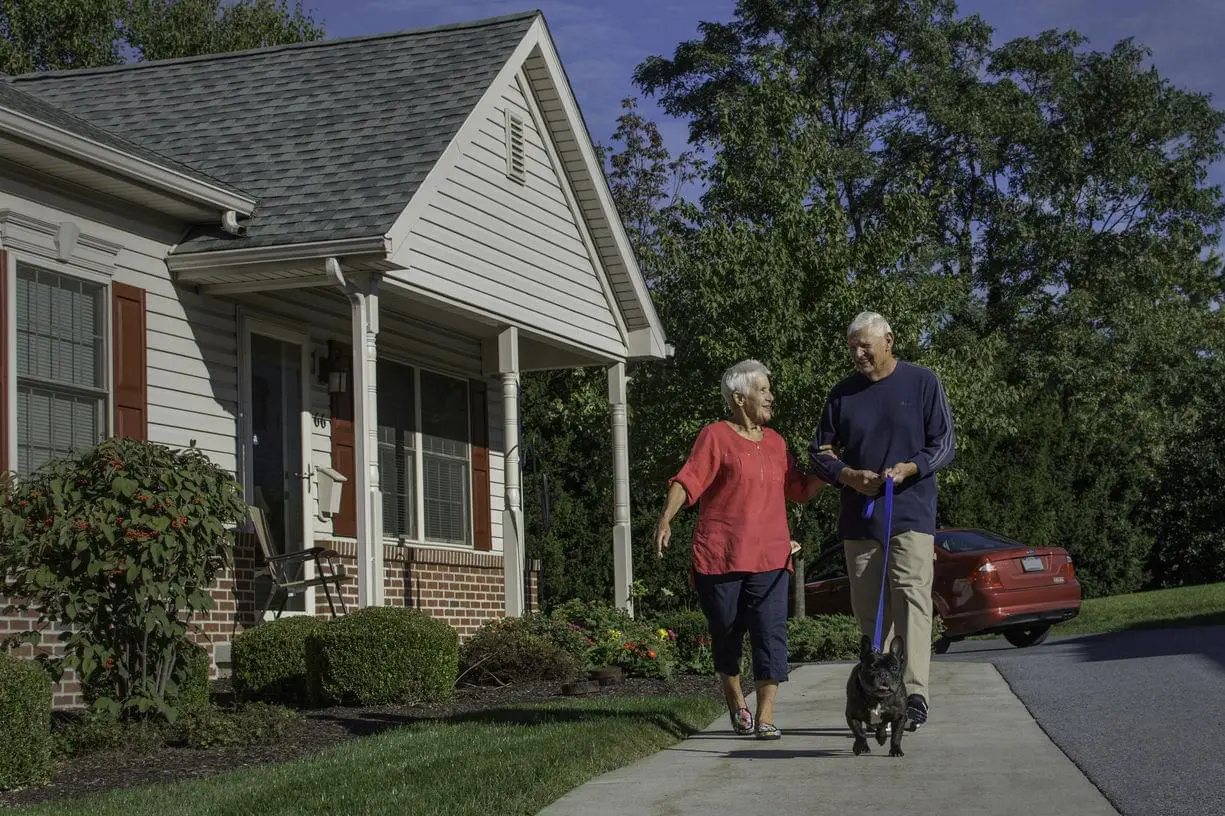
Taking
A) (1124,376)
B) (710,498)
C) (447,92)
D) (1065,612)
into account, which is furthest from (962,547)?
(1124,376)

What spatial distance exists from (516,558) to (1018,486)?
1313 cm

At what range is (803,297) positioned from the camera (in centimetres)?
2100

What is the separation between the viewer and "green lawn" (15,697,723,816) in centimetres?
622

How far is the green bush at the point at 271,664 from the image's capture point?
1161cm

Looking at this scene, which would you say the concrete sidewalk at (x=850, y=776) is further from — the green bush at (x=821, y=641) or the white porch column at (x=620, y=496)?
the white porch column at (x=620, y=496)

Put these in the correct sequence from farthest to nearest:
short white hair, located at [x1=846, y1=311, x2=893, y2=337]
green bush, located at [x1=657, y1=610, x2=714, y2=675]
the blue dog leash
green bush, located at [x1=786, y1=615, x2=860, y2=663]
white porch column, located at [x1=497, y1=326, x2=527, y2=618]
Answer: green bush, located at [x1=786, y1=615, x2=860, y2=663] < white porch column, located at [x1=497, y1=326, x2=527, y2=618] < green bush, located at [x1=657, y1=610, x2=714, y2=675] < short white hair, located at [x1=846, y1=311, x2=893, y2=337] < the blue dog leash

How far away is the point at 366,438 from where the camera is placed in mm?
12336

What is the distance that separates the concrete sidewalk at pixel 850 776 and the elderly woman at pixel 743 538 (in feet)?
1.45

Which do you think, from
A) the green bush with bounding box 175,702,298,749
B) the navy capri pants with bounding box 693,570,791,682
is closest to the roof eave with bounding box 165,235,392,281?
the green bush with bounding box 175,702,298,749

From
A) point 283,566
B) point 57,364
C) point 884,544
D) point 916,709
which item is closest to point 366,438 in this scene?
point 283,566

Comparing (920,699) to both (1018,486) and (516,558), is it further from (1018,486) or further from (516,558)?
(1018,486)

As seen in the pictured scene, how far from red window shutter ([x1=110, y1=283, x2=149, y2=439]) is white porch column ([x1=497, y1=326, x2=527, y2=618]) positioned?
3.76m

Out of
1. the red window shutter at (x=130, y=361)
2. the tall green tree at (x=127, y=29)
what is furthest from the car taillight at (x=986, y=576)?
the tall green tree at (x=127, y=29)

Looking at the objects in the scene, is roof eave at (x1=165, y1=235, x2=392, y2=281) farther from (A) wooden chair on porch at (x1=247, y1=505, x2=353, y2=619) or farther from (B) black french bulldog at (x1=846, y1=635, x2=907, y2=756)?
(B) black french bulldog at (x1=846, y1=635, x2=907, y2=756)
